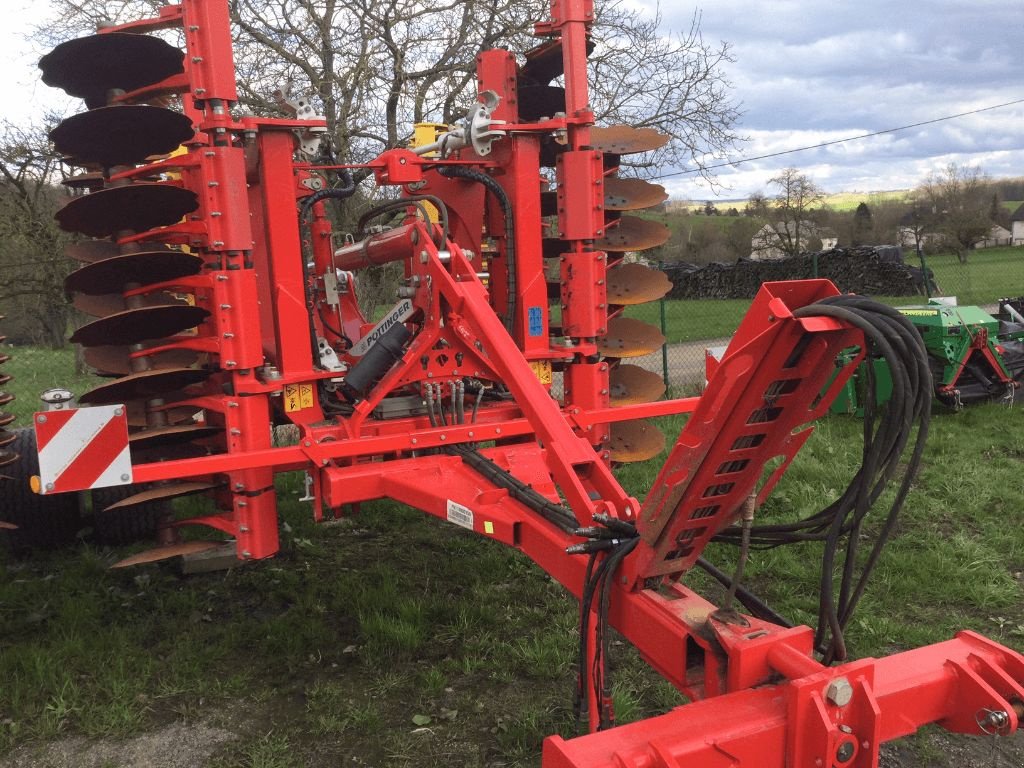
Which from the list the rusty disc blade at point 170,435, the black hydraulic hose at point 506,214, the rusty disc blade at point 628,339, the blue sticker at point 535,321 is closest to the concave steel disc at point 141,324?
the rusty disc blade at point 170,435

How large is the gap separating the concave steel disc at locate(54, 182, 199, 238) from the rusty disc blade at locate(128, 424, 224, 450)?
2.96 ft

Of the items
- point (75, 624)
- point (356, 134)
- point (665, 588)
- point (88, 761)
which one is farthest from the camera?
point (356, 134)

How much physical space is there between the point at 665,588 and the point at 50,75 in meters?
3.37

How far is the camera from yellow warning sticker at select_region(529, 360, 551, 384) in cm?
420

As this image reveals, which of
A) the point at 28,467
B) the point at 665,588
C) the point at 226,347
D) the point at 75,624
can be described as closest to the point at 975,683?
the point at 665,588

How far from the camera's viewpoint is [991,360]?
795 centimetres

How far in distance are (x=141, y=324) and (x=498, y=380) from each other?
1.59m

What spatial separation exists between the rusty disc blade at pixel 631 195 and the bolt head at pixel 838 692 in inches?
120

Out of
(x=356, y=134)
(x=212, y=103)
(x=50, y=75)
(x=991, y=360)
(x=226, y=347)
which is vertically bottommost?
(x=991, y=360)

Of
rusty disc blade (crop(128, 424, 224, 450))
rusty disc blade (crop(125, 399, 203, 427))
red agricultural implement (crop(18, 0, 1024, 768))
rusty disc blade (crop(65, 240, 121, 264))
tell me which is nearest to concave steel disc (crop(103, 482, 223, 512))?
red agricultural implement (crop(18, 0, 1024, 768))

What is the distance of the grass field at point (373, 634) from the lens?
322 cm

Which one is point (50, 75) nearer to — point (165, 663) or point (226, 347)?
point (226, 347)

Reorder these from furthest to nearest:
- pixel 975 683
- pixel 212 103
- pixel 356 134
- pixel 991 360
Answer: pixel 356 134 < pixel 991 360 < pixel 212 103 < pixel 975 683

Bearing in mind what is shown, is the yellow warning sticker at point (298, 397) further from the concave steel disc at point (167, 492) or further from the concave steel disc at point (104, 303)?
the concave steel disc at point (104, 303)
